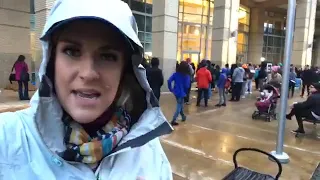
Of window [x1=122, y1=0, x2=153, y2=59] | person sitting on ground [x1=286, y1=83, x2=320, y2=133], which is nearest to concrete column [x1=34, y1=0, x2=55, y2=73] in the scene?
person sitting on ground [x1=286, y1=83, x2=320, y2=133]

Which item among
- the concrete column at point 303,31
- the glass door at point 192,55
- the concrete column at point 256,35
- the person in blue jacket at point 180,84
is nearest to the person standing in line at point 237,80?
the person in blue jacket at point 180,84

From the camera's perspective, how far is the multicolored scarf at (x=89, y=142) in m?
1.01

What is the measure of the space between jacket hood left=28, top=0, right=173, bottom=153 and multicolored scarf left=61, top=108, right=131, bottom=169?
27 millimetres

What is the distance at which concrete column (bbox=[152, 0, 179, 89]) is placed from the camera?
12844 mm

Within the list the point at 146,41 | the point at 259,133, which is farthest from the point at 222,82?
the point at 146,41

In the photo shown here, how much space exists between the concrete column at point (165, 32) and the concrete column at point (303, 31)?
46.1 feet

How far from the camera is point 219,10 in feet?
54.4

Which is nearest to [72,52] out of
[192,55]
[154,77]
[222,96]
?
[154,77]

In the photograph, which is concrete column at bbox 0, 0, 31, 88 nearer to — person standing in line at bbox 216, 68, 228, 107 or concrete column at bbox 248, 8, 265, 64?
person standing in line at bbox 216, 68, 228, 107

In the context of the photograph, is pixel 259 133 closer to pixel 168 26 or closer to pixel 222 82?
pixel 222 82

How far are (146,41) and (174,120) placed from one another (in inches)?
489

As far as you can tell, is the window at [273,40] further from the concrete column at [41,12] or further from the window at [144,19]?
the concrete column at [41,12]

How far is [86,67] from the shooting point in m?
0.99

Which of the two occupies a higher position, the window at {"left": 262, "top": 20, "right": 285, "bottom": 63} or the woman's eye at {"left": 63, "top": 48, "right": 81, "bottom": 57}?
the window at {"left": 262, "top": 20, "right": 285, "bottom": 63}
